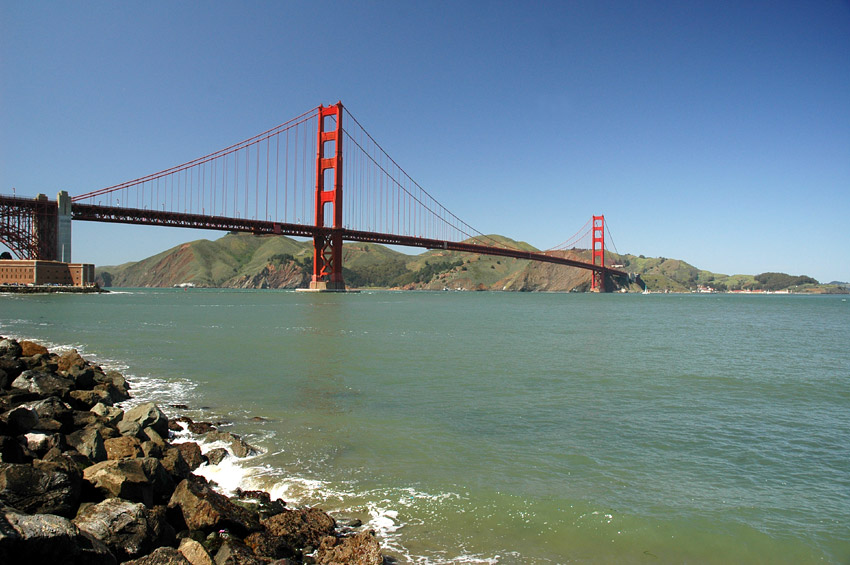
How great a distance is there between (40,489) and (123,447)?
166cm

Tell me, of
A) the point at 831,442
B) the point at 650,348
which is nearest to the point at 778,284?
the point at 650,348

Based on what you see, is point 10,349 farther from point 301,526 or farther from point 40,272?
point 40,272

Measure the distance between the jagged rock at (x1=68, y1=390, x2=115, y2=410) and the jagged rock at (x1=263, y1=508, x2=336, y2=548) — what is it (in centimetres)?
476

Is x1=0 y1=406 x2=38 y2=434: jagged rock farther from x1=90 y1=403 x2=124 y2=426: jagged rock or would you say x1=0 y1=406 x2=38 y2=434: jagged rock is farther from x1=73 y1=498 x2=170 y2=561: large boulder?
x1=73 y1=498 x2=170 y2=561: large boulder

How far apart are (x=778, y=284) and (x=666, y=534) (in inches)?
8482

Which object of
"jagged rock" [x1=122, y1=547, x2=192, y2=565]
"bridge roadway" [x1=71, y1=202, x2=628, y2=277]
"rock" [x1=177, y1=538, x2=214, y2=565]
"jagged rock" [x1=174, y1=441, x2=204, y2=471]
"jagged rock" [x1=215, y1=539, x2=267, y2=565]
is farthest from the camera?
"bridge roadway" [x1=71, y1=202, x2=628, y2=277]

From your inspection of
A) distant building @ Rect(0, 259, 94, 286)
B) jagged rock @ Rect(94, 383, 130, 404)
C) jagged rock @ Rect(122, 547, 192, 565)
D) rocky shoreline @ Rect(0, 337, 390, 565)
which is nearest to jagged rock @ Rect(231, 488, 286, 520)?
rocky shoreline @ Rect(0, 337, 390, 565)

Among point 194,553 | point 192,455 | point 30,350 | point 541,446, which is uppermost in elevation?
point 30,350

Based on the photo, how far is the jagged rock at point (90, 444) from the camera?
5.09 m

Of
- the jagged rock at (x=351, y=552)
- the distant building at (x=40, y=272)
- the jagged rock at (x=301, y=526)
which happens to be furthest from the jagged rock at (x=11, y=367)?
the distant building at (x=40, y=272)

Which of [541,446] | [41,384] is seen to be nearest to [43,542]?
[541,446]

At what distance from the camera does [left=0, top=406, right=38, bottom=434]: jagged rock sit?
5.16m

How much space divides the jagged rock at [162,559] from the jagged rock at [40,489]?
92 cm

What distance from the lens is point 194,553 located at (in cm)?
346
